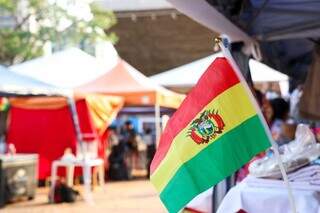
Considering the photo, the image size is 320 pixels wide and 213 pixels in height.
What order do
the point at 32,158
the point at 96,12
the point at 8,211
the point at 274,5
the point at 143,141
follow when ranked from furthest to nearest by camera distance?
the point at 96,12, the point at 143,141, the point at 32,158, the point at 8,211, the point at 274,5

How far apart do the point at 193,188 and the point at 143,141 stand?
1760cm

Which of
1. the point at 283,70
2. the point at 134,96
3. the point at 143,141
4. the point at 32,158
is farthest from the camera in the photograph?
the point at 143,141

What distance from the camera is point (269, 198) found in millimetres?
3848

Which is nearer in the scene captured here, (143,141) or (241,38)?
(241,38)

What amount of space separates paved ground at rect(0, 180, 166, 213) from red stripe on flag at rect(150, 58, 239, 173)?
763 cm

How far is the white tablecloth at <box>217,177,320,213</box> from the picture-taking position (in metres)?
3.73

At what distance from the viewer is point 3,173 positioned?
12219 mm

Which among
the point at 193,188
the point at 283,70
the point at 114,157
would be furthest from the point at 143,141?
the point at 193,188

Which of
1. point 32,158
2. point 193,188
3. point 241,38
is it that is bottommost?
point 32,158

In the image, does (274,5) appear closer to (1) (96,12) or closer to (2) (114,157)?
(2) (114,157)

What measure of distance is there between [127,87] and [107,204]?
14.4 ft

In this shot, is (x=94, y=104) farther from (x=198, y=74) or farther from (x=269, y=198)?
(x=269, y=198)

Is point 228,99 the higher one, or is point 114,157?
point 228,99

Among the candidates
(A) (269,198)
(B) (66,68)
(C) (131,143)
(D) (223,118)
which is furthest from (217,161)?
(C) (131,143)
